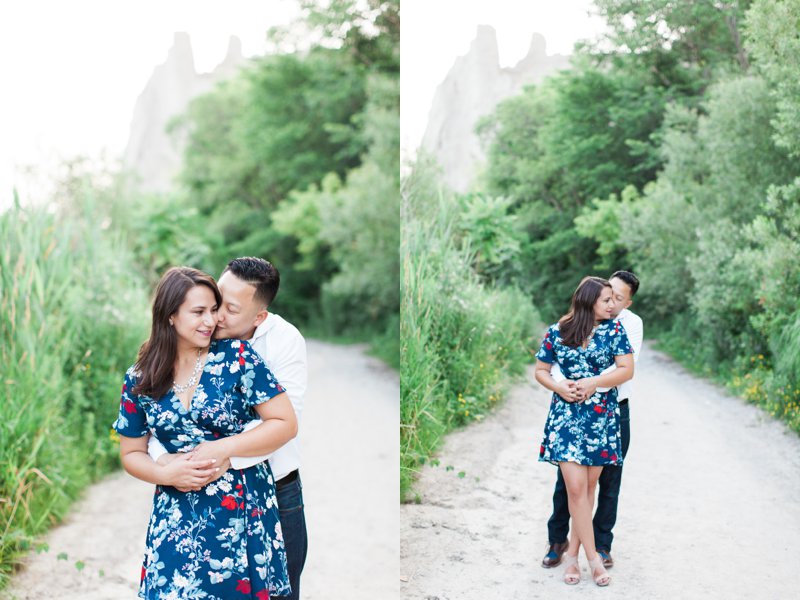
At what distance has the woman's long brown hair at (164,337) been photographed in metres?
1.74

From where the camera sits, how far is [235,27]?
192 inches

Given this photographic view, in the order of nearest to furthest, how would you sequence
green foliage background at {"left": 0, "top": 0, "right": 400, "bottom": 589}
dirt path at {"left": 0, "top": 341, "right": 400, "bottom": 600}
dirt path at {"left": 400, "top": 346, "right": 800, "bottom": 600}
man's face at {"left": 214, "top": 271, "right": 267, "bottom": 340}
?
man's face at {"left": 214, "top": 271, "right": 267, "bottom": 340}, dirt path at {"left": 400, "top": 346, "right": 800, "bottom": 600}, dirt path at {"left": 0, "top": 341, "right": 400, "bottom": 600}, green foliage background at {"left": 0, "top": 0, "right": 400, "bottom": 589}

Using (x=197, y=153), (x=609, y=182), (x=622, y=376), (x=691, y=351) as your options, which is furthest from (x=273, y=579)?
(x=197, y=153)

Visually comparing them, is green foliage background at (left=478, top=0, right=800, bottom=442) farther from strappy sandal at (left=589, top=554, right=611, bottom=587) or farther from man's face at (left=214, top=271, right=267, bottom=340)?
man's face at (left=214, top=271, right=267, bottom=340)

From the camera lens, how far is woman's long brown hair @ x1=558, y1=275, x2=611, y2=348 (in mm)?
2506

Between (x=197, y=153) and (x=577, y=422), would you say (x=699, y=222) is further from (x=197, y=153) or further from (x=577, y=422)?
(x=197, y=153)

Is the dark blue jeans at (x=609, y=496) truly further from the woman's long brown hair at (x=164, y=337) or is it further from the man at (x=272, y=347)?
the woman's long brown hair at (x=164, y=337)

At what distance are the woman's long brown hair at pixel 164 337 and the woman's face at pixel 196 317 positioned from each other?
0.5 inches

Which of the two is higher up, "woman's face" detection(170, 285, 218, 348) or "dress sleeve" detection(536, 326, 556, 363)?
"woman's face" detection(170, 285, 218, 348)

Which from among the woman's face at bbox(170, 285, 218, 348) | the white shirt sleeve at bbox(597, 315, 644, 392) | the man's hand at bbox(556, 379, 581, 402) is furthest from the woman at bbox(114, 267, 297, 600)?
the white shirt sleeve at bbox(597, 315, 644, 392)

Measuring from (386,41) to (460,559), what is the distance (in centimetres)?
409

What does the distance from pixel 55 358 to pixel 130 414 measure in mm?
2539

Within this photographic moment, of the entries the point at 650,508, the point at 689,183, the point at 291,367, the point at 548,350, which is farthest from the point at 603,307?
the point at 291,367

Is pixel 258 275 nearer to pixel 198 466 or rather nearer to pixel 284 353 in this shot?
pixel 284 353
